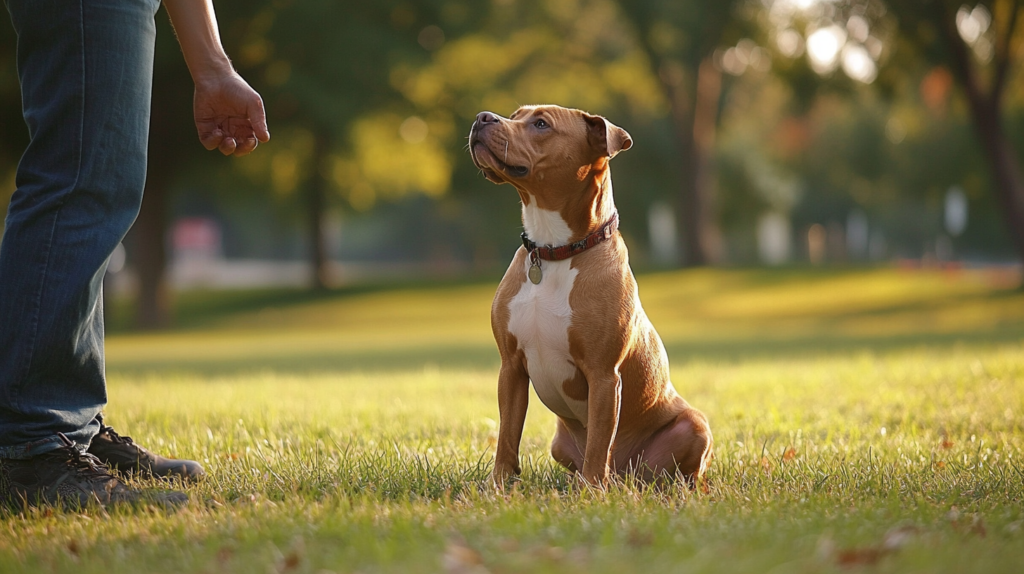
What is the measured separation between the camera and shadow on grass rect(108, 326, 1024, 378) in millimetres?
11633

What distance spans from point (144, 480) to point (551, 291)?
1763mm

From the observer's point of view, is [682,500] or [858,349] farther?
[858,349]

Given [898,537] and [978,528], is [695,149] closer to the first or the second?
[978,528]

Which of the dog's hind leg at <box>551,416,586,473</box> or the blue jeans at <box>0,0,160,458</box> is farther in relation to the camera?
the dog's hind leg at <box>551,416,586,473</box>

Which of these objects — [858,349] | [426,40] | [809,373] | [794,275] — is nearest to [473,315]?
[426,40]

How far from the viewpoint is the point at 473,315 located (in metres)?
23.4

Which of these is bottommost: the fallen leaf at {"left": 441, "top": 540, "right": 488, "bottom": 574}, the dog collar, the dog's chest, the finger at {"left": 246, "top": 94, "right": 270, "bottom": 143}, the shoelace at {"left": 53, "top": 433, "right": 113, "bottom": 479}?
the fallen leaf at {"left": 441, "top": 540, "right": 488, "bottom": 574}

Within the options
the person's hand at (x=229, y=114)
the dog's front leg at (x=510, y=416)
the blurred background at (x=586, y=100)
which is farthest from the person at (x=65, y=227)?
the blurred background at (x=586, y=100)

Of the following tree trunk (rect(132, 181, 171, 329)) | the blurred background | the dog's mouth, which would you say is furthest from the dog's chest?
tree trunk (rect(132, 181, 171, 329))

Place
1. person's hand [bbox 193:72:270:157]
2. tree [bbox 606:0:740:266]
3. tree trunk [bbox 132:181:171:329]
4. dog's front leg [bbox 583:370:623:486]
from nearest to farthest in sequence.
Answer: person's hand [bbox 193:72:270:157] < dog's front leg [bbox 583:370:623:486] < tree trunk [bbox 132:181:171:329] < tree [bbox 606:0:740:266]

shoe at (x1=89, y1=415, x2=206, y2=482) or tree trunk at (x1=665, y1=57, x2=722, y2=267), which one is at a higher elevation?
tree trunk at (x1=665, y1=57, x2=722, y2=267)

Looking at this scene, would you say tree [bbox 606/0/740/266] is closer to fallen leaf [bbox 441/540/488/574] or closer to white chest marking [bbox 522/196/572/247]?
white chest marking [bbox 522/196/572/247]

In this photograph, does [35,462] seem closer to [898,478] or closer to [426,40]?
[898,478]

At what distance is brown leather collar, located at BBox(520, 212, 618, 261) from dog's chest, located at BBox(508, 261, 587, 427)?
30 mm
